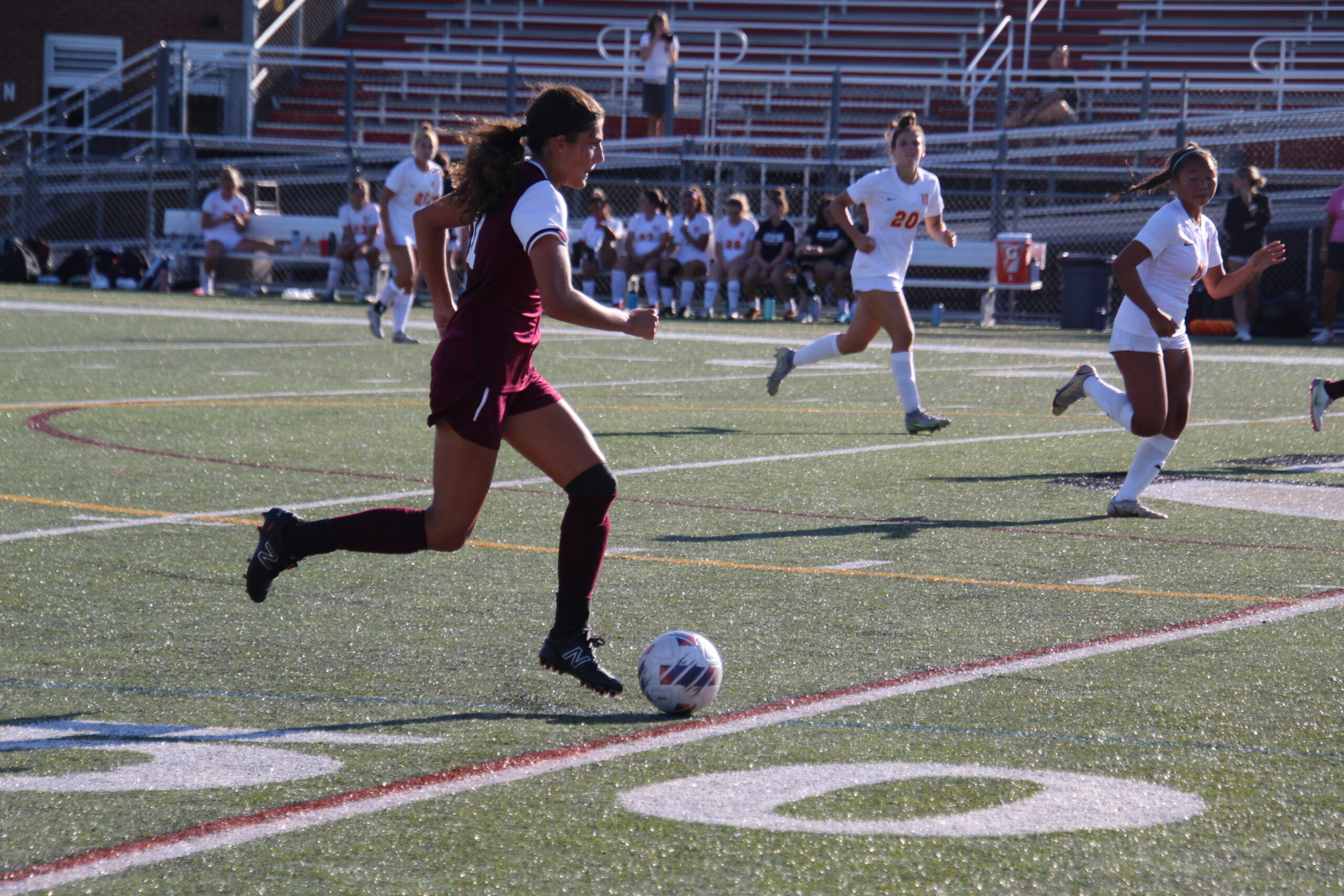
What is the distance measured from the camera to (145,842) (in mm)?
3297

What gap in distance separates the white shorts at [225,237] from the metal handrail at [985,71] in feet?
37.6

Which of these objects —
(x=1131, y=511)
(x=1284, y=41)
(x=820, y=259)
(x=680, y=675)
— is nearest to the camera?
(x=680, y=675)

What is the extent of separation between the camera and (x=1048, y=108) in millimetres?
27219

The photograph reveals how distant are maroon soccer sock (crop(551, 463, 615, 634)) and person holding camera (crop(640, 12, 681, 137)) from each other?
24.5m

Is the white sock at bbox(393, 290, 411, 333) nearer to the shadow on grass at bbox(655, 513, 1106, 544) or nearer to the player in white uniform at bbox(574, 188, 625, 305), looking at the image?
the player in white uniform at bbox(574, 188, 625, 305)

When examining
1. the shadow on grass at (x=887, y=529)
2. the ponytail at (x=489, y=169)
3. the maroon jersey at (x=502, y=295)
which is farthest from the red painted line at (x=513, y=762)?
the shadow on grass at (x=887, y=529)

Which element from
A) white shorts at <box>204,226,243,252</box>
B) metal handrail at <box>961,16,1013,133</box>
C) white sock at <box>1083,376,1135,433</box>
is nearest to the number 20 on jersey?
white sock at <box>1083,376,1135,433</box>

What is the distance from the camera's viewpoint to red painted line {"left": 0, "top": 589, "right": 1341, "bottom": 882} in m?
3.23

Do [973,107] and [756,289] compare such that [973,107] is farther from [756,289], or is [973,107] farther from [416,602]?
[416,602]

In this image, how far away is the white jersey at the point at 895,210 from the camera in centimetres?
1141

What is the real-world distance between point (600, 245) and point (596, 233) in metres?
0.21

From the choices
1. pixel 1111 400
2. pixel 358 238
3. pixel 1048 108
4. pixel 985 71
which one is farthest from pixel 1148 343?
pixel 985 71

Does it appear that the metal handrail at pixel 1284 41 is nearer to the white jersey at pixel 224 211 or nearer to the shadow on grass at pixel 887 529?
the white jersey at pixel 224 211

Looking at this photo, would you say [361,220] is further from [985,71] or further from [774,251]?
[985,71]
